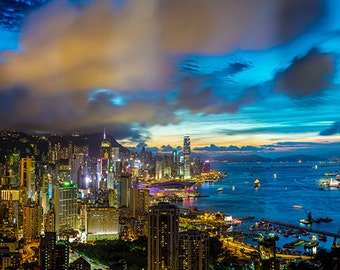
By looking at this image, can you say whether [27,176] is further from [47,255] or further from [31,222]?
[47,255]

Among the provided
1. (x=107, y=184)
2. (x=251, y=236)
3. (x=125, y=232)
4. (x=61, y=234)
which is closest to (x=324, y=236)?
(x=251, y=236)

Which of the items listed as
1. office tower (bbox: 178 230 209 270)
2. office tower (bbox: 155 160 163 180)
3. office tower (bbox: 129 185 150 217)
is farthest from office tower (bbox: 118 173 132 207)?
office tower (bbox: 155 160 163 180)

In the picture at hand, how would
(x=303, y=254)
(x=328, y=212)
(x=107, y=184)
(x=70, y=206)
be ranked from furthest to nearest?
1. (x=107, y=184)
2. (x=328, y=212)
3. (x=70, y=206)
4. (x=303, y=254)

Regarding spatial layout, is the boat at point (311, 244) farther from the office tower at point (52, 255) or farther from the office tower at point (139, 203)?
the office tower at point (139, 203)

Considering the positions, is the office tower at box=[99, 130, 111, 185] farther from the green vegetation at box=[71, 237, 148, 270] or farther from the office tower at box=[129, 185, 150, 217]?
the green vegetation at box=[71, 237, 148, 270]

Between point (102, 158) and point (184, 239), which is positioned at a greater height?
point (102, 158)

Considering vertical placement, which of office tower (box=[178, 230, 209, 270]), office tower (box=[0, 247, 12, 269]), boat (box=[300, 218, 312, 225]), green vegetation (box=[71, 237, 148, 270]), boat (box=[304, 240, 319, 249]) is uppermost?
office tower (box=[178, 230, 209, 270])

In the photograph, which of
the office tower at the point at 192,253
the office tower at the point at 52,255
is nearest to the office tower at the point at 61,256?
the office tower at the point at 52,255

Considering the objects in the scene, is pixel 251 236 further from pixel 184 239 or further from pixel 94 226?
pixel 184 239
